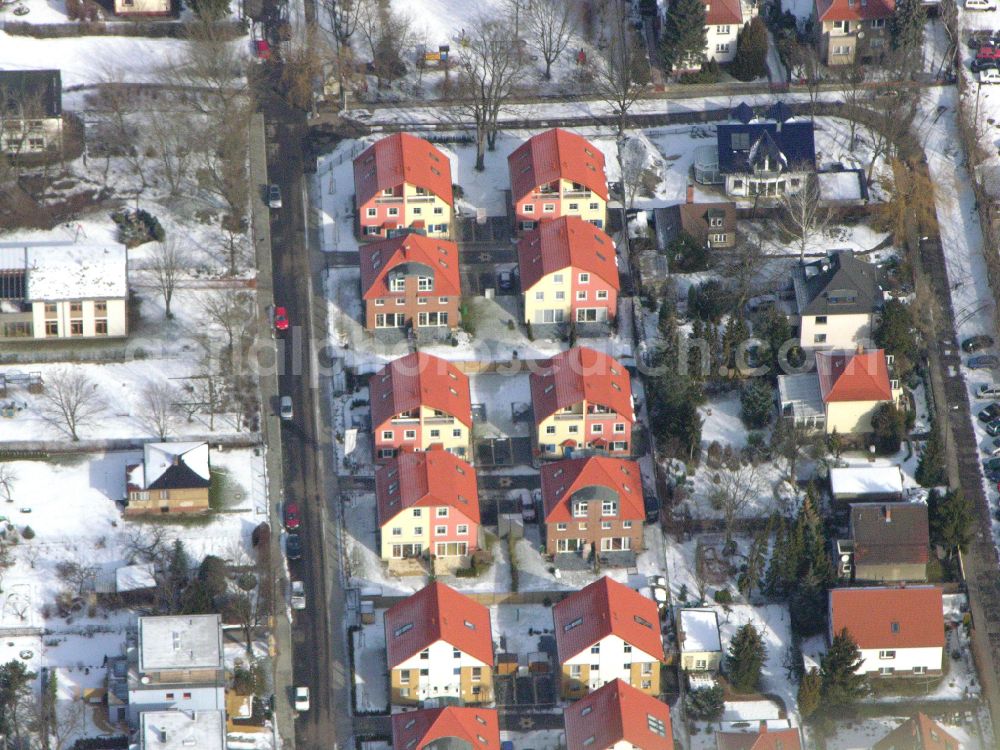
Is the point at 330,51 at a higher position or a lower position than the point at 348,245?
higher

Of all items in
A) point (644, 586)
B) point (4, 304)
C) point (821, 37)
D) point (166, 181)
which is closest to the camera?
point (644, 586)

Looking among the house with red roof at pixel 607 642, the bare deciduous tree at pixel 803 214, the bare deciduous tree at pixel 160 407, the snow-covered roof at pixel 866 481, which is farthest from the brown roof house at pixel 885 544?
the bare deciduous tree at pixel 160 407

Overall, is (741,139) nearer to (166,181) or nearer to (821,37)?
(821,37)

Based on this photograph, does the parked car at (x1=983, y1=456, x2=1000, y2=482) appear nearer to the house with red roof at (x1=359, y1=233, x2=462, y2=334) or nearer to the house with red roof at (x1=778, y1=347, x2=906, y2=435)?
the house with red roof at (x1=778, y1=347, x2=906, y2=435)

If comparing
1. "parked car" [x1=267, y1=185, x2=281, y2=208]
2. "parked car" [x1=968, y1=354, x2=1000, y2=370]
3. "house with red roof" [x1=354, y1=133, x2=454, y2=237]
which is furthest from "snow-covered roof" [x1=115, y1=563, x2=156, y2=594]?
"parked car" [x1=968, y1=354, x2=1000, y2=370]

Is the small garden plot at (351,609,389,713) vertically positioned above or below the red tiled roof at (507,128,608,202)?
below

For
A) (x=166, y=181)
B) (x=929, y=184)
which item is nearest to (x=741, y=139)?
(x=929, y=184)

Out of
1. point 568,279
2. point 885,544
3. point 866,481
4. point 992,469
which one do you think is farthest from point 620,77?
point 885,544
